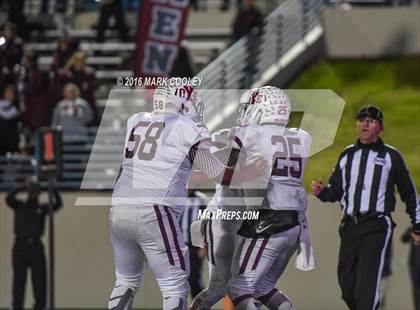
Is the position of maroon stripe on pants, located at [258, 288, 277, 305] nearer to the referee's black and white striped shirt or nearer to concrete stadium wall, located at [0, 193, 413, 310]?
the referee's black and white striped shirt

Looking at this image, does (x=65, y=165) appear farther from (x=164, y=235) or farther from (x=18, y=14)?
(x=164, y=235)

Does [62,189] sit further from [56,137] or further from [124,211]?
[124,211]

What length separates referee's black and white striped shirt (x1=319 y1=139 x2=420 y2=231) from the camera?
1153 centimetres

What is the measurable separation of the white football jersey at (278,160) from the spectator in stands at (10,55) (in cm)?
767

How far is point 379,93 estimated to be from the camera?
675 inches

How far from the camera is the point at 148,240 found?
34.3 feet

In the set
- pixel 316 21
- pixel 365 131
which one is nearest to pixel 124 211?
pixel 365 131

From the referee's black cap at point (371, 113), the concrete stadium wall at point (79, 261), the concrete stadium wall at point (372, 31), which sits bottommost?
the concrete stadium wall at point (79, 261)

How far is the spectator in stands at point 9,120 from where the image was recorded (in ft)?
57.5

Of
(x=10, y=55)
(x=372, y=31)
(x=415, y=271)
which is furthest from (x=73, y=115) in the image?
(x=415, y=271)

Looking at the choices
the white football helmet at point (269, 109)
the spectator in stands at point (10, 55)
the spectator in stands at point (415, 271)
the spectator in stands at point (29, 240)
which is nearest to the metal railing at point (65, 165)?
the spectator in stands at point (29, 240)

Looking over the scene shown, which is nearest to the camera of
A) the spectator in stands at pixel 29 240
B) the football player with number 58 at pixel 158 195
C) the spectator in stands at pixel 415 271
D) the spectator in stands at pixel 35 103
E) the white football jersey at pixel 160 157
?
the football player with number 58 at pixel 158 195

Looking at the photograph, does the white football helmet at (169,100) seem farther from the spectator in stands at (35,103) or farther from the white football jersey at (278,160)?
the spectator in stands at (35,103)

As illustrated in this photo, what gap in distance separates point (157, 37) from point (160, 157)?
6.93m
